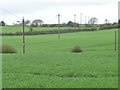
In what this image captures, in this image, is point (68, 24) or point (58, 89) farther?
point (68, 24)

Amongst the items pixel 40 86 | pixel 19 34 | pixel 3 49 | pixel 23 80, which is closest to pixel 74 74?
pixel 23 80

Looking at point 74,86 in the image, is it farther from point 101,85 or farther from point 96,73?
point 96,73

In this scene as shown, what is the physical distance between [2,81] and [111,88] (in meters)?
4.13

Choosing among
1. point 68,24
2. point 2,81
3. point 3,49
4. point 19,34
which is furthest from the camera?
point 68,24

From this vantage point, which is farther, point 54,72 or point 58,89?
point 54,72

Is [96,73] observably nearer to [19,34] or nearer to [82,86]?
[82,86]

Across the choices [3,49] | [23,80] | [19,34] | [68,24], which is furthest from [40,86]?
[68,24]

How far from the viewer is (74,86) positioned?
38.5 feet

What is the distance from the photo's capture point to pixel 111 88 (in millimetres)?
11219

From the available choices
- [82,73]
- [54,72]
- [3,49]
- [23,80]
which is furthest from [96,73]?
[3,49]

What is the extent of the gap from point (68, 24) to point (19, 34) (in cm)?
4817

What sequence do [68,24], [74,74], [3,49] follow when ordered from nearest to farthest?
[74,74] < [3,49] < [68,24]

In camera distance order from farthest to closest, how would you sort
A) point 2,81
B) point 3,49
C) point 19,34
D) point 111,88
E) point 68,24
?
point 68,24 < point 19,34 < point 3,49 < point 2,81 < point 111,88

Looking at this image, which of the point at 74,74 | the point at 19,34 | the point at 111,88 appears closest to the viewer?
the point at 111,88
